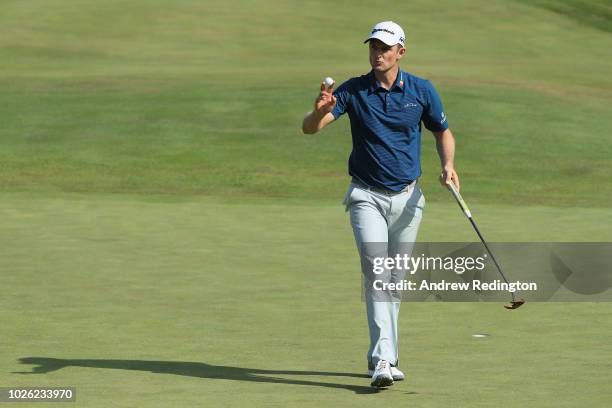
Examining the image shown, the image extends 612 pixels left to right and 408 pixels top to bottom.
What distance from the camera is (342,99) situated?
344 inches

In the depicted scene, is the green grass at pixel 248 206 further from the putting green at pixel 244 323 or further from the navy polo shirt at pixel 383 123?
the navy polo shirt at pixel 383 123

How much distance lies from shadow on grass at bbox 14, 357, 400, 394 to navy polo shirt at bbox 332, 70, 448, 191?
4.27 ft

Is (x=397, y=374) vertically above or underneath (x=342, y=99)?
underneath

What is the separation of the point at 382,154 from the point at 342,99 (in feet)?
1.41

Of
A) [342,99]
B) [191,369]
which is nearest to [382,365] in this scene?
[191,369]

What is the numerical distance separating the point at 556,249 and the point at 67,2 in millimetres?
32505

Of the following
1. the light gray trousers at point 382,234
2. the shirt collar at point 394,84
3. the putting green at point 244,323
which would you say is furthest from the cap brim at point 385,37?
the putting green at point 244,323

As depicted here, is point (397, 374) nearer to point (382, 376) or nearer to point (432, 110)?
point (382, 376)

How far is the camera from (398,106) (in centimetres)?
873

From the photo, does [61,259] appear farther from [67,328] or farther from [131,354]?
[131,354]

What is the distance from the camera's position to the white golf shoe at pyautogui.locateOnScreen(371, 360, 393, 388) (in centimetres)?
817

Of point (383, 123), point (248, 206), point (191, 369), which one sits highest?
point (248, 206)

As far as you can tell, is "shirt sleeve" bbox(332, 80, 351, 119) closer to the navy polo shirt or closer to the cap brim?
the navy polo shirt

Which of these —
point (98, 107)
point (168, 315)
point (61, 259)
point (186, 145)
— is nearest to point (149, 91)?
point (98, 107)
